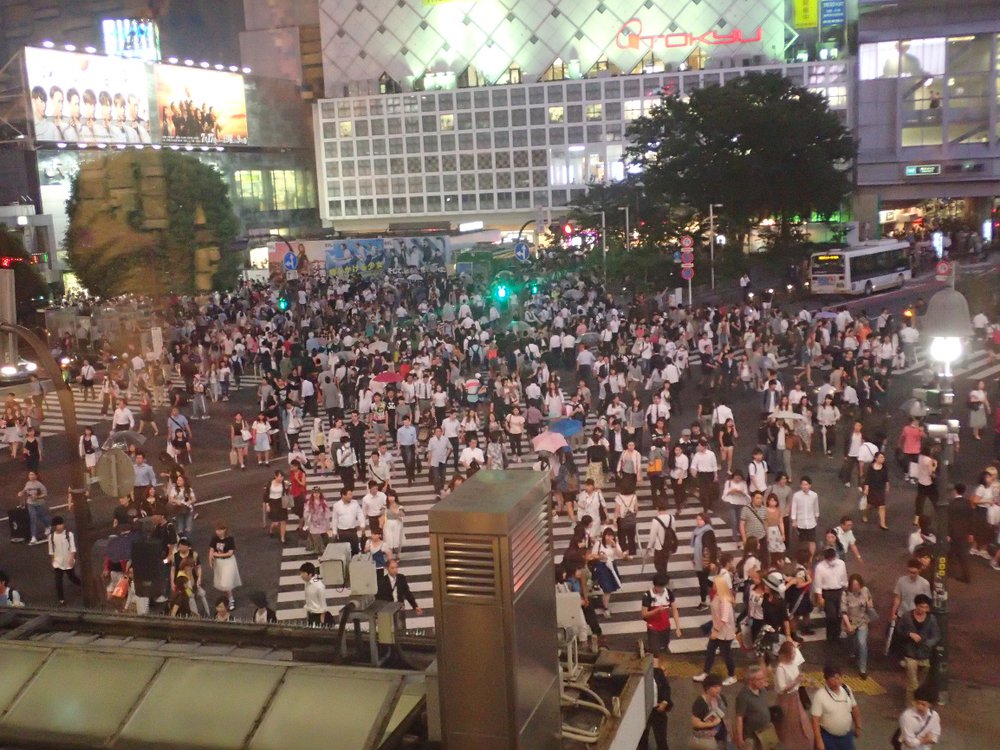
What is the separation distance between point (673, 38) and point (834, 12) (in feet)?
37.9

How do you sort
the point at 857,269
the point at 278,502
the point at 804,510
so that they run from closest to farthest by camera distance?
the point at 804,510, the point at 278,502, the point at 857,269

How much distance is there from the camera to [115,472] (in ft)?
34.4

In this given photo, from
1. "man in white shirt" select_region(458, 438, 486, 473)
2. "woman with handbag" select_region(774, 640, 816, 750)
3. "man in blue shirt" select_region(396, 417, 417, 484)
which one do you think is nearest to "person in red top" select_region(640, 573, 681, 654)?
"woman with handbag" select_region(774, 640, 816, 750)

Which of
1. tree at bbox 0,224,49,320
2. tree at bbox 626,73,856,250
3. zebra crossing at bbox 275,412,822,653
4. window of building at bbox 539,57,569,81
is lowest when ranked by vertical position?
zebra crossing at bbox 275,412,822,653

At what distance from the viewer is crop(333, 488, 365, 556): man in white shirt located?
48.1ft

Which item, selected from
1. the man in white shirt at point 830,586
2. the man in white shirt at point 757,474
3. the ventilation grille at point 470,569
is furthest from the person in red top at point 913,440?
the ventilation grille at point 470,569

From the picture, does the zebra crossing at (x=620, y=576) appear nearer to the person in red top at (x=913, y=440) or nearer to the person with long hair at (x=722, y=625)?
the person with long hair at (x=722, y=625)

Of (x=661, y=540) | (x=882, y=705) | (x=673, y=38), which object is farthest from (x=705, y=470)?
(x=673, y=38)

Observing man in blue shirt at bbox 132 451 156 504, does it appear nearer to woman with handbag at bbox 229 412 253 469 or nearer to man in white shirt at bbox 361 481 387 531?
woman with handbag at bbox 229 412 253 469

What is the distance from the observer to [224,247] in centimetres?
4231

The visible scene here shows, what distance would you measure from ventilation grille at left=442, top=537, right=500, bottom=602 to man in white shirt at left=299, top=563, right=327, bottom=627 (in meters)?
6.86

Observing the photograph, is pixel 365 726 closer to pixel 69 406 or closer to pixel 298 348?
pixel 69 406

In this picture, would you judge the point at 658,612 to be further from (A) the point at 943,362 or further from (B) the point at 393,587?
(A) the point at 943,362

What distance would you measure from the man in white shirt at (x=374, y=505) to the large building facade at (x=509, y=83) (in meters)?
56.7
